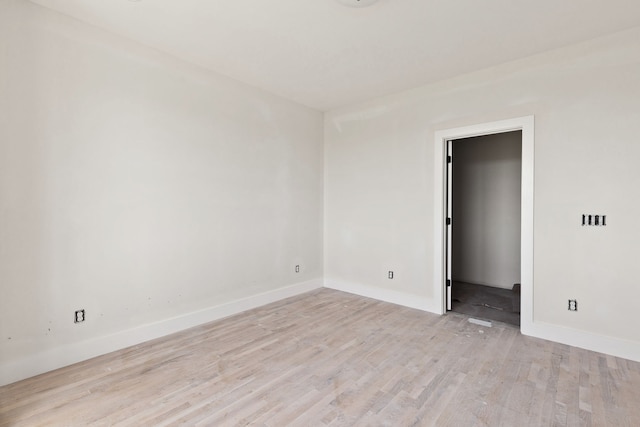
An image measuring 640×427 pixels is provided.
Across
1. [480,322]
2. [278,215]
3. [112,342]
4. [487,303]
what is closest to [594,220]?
[480,322]

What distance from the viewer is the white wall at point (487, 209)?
4738mm

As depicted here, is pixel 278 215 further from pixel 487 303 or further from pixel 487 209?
pixel 487 209

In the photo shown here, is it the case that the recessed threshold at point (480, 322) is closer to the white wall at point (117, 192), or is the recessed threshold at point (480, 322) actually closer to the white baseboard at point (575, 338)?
the white baseboard at point (575, 338)

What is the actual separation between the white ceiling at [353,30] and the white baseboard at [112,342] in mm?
2674

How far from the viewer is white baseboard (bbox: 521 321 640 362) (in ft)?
8.57

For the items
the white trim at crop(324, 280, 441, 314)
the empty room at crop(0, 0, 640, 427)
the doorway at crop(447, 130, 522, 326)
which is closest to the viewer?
the empty room at crop(0, 0, 640, 427)

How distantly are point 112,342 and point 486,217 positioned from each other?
519 centimetres

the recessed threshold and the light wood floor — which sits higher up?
the recessed threshold

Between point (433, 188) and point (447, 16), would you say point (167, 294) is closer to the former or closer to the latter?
point (433, 188)

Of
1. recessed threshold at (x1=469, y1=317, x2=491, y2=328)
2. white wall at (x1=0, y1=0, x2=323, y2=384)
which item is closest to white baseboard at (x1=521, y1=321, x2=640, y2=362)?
recessed threshold at (x1=469, y1=317, x2=491, y2=328)

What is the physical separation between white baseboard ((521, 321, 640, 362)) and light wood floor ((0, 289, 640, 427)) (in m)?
0.09

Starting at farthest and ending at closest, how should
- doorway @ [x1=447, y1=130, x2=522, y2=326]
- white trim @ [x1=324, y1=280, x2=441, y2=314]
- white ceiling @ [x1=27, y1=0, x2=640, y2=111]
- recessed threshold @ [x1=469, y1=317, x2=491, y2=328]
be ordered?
doorway @ [x1=447, y1=130, x2=522, y2=326]
white trim @ [x1=324, y1=280, x2=441, y2=314]
recessed threshold @ [x1=469, y1=317, x2=491, y2=328]
white ceiling @ [x1=27, y1=0, x2=640, y2=111]

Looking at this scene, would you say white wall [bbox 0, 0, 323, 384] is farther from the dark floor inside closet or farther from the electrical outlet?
the electrical outlet

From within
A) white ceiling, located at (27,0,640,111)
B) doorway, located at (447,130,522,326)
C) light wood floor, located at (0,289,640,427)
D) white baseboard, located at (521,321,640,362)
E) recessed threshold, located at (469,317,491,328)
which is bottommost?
light wood floor, located at (0,289,640,427)
